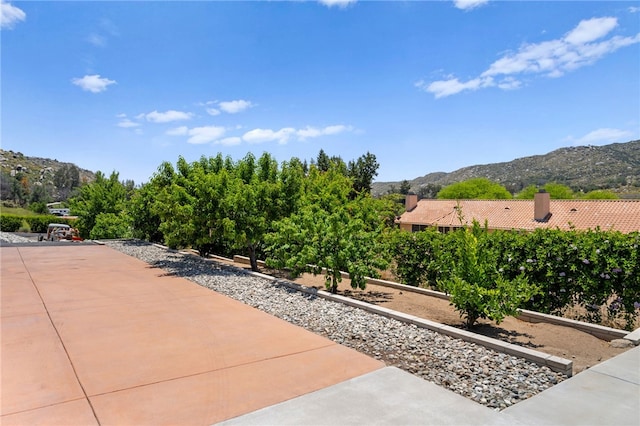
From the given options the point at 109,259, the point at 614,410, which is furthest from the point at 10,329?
the point at 109,259

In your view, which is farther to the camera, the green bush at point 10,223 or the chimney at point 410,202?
the chimney at point 410,202

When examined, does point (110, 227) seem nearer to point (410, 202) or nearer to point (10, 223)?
point (10, 223)

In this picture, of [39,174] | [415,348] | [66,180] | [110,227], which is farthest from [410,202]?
[39,174]

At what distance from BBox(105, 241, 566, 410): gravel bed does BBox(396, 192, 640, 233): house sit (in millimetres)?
15548

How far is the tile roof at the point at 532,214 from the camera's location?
30.2 m

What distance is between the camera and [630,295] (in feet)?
25.9

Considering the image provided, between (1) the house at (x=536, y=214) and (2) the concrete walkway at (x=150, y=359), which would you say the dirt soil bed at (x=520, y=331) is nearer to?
(2) the concrete walkway at (x=150, y=359)

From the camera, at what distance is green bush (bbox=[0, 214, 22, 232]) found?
137ft

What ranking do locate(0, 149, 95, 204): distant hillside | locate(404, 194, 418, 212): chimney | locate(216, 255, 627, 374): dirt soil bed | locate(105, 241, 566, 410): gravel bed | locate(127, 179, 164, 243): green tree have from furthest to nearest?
locate(0, 149, 95, 204): distant hillside, locate(404, 194, 418, 212): chimney, locate(127, 179, 164, 243): green tree, locate(216, 255, 627, 374): dirt soil bed, locate(105, 241, 566, 410): gravel bed

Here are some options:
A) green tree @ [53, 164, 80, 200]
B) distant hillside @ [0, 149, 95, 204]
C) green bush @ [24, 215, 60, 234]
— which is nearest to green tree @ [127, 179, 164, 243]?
green bush @ [24, 215, 60, 234]

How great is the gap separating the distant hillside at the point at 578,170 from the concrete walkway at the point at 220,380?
65519mm

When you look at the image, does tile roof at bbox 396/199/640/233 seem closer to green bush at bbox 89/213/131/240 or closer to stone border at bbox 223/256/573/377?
stone border at bbox 223/256/573/377

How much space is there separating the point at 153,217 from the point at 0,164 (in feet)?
314

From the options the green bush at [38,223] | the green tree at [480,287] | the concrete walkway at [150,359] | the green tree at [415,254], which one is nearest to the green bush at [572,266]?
the green tree at [480,287]
